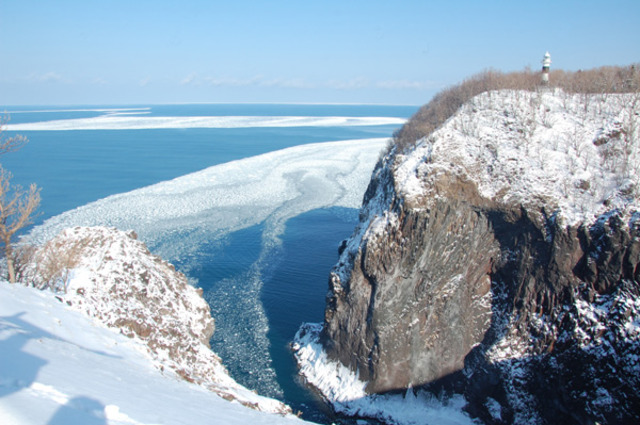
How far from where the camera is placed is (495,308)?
19.0 meters

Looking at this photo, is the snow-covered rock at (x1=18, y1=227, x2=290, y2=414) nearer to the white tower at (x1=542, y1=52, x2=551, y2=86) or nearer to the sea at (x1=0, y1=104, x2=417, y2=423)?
the sea at (x1=0, y1=104, x2=417, y2=423)

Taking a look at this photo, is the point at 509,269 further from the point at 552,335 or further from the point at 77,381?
the point at 77,381

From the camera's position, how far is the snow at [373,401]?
18531mm

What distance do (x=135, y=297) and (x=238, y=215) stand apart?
72.1 ft

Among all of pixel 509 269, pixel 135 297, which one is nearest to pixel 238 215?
pixel 135 297

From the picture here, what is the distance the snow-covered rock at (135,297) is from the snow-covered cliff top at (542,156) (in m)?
12.2

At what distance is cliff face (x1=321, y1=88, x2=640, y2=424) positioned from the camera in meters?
15.9

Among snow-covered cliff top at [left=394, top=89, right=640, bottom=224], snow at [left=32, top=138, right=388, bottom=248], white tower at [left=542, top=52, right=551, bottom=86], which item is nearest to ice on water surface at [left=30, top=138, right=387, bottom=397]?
snow at [left=32, top=138, right=388, bottom=248]

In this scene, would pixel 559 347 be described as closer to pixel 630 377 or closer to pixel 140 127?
pixel 630 377

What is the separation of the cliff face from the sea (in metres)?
4.44

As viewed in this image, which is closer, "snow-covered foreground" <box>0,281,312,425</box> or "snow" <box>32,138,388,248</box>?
"snow-covered foreground" <box>0,281,312,425</box>

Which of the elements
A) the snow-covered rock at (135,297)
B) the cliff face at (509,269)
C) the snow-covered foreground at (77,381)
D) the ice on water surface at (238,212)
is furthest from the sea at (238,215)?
the snow-covered foreground at (77,381)

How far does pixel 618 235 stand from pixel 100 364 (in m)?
18.4

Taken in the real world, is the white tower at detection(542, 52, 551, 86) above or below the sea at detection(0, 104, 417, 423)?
above
